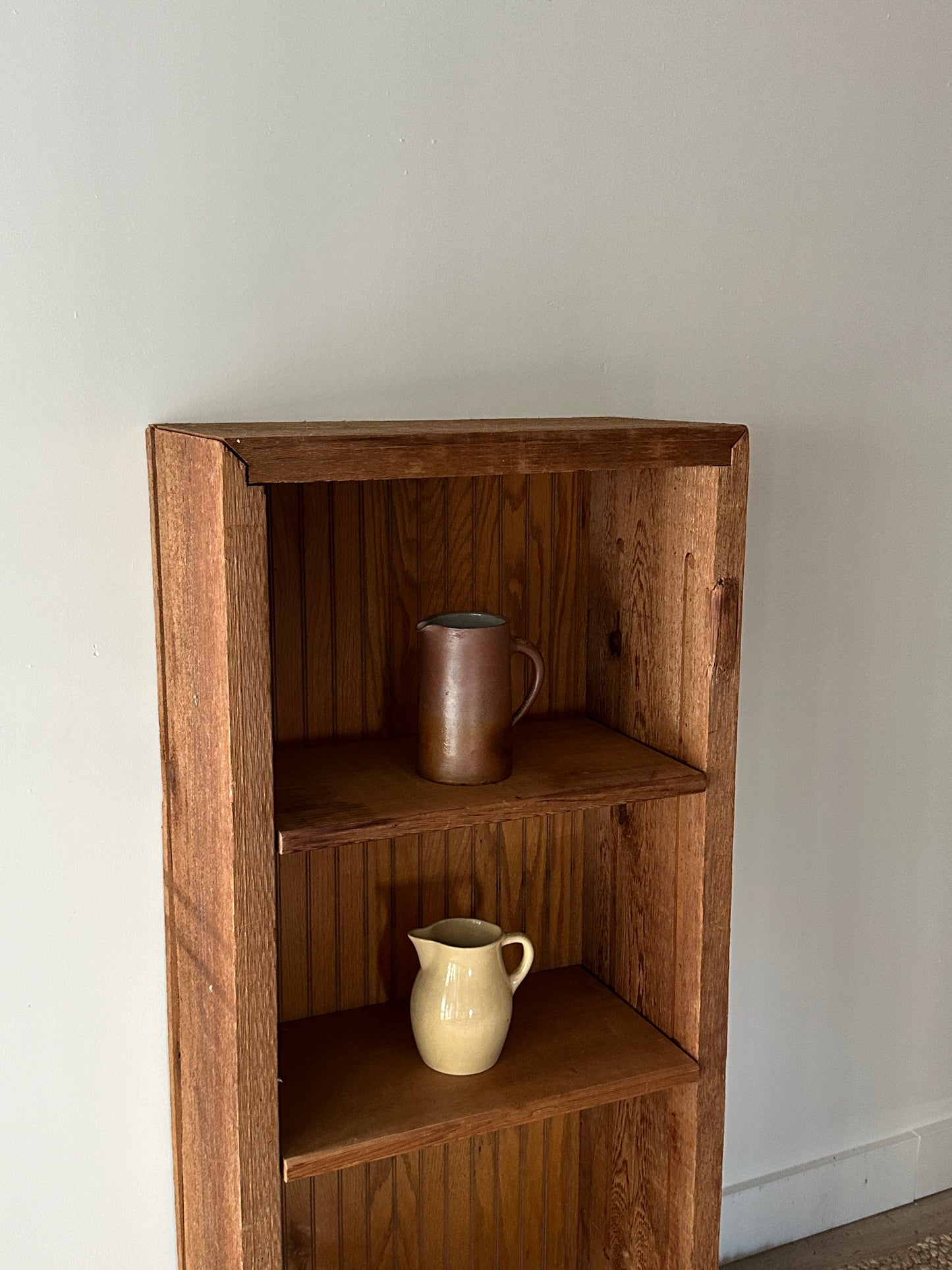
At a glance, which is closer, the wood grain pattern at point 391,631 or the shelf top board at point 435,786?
the shelf top board at point 435,786

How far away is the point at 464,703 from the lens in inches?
47.1

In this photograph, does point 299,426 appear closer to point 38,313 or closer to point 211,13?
point 38,313

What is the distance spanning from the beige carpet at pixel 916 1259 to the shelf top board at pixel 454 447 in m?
1.22

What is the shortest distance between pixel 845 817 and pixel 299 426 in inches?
39.1

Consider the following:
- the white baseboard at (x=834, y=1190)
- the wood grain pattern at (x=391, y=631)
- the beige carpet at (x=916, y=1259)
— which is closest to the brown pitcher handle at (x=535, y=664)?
the wood grain pattern at (x=391, y=631)

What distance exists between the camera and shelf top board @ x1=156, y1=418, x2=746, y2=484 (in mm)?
1007

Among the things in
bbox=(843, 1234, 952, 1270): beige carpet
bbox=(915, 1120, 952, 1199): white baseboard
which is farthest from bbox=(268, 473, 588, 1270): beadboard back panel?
bbox=(915, 1120, 952, 1199): white baseboard

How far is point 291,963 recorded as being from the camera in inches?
53.4

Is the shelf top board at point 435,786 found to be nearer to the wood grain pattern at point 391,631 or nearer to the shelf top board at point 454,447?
the wood grain pattern at point 391,631

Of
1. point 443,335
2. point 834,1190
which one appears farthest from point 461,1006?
point 834,1190

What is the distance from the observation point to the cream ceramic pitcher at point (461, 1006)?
A: 4.04 ft

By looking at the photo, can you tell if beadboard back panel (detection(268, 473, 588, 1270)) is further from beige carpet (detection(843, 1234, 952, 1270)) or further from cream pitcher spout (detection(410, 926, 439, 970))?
beige carpet (detection(843, 1234, 952, 1270))

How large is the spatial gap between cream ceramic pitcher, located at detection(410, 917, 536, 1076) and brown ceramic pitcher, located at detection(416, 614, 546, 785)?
18 cm

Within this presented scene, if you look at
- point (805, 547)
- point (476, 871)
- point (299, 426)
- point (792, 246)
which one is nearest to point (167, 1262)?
point (476, 871)
